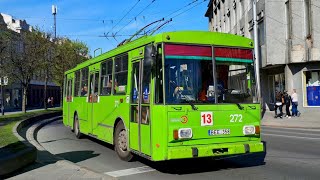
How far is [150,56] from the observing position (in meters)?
8.44

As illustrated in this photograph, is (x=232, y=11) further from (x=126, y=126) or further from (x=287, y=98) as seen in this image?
(x=126, y=126)

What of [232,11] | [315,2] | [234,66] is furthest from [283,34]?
[234,66]

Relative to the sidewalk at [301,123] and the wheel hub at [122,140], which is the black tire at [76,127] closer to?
the wheel hub at [122,140]

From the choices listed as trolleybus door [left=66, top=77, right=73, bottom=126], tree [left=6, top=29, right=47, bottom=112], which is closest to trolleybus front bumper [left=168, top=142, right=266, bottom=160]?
trolleybus door [left=66, top=77, right=73, bottom=126]

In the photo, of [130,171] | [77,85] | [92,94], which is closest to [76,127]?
[77,85]

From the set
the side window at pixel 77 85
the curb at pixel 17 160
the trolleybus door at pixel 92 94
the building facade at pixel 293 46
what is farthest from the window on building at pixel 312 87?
the curb at pixel 17 160

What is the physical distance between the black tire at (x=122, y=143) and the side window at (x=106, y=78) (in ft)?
4.38

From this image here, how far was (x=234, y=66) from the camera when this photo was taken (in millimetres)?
9141

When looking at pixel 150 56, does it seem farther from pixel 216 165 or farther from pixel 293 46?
pixel 293 46

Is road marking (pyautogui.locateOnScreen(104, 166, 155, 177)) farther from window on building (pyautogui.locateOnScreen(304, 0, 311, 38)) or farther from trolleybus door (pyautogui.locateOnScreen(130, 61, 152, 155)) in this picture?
window on building (pyautogui.locateOnScreen(304, 0, 311, 38))

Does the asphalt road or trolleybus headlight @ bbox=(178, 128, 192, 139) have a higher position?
trolleybus headlight @ bbox=(178, 128, 192, 139)

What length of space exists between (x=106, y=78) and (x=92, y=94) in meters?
1.63

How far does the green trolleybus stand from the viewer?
8.34m

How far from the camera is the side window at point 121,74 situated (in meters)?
10.4
